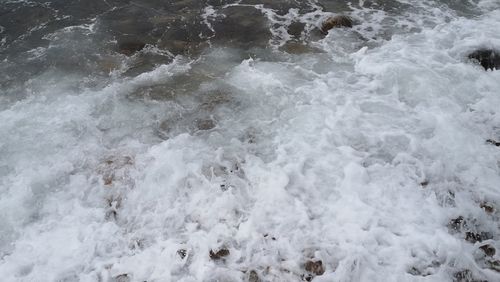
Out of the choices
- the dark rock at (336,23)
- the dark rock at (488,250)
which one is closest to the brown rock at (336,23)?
the dark rock at (336,23)

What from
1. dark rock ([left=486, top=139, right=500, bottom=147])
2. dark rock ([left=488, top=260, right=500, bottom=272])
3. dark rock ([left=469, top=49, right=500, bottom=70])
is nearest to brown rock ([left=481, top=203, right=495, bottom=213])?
dark rock ([left=488, top=260, right=500, bottom=272])

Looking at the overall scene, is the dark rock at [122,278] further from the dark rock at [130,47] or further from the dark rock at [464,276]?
the dark rock at [130,47]

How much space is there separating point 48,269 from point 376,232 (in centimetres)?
433

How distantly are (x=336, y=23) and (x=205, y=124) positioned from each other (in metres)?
4.68

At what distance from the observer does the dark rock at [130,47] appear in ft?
30.8

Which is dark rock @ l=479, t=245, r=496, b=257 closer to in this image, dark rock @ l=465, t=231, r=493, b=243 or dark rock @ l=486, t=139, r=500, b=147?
dark rock @ l=465, t=231, r=493, b=243

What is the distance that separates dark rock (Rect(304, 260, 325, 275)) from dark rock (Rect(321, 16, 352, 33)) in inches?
250

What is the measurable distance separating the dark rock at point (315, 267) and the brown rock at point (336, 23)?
6.39 m

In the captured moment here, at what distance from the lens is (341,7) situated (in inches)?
429

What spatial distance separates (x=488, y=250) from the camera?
5.12 m

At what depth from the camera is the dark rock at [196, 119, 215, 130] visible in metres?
7.26

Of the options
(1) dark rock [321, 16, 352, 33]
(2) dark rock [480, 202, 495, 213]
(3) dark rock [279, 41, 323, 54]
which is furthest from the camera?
(1) dark rock [321, 16, 352, 33]

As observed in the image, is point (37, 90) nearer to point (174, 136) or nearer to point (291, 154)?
point (174, 136)

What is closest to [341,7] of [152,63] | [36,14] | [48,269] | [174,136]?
[152,63]
